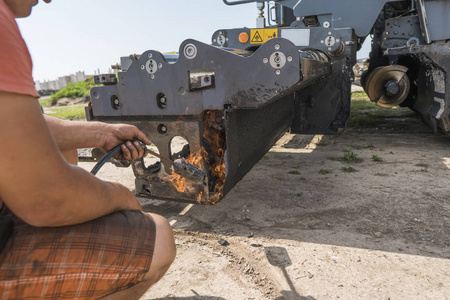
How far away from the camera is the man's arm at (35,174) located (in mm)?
894

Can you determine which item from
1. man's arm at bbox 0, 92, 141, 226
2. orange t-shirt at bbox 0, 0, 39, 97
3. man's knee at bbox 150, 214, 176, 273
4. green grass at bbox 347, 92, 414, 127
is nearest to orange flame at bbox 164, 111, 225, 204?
man's knee at bbox 150, 214, 176, 273

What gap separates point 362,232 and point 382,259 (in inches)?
13.9

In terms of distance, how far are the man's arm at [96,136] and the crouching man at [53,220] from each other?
41cm

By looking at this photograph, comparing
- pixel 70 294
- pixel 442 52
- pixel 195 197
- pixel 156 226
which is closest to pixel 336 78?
pixel 442 52

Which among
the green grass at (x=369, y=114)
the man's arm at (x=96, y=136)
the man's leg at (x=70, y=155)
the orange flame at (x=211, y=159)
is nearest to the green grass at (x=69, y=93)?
the green grass at (x=369, y=114)

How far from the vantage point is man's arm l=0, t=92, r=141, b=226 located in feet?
2.93

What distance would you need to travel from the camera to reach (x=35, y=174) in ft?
3.10

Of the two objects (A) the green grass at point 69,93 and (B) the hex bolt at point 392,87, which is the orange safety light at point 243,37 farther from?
(A) the green grass at point 69,93

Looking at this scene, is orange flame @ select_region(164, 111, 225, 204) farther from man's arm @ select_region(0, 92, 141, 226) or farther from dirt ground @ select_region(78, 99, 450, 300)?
man's arm @ select_region(0, 92, 141, 226)

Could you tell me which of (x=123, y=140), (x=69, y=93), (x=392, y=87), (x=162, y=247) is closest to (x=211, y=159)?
(x=123, y=140)

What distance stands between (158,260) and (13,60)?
0.82m

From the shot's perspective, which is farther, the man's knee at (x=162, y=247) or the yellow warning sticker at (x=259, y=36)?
the yellow warning sticker at (x=259, y=36)

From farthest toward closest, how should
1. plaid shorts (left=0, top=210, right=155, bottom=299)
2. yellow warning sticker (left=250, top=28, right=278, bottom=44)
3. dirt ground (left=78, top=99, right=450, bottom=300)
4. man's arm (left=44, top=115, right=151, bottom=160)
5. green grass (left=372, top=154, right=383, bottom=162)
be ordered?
yellow warning sticker (left=250, top=28, right=278, bottom=44)
green grass (left=372, top=154, right=383, bottom=162)
dirt ground (left=78, top=99, right=450, bottom=300)
man's arm (left=44, top=115, right=151, bottom=160)
plaid shorts (left=0, top=210, right=155, bottom=299)

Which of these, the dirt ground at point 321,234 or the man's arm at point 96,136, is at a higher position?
the man's arm at point 96,136
